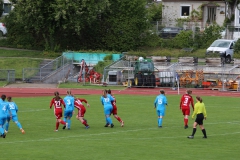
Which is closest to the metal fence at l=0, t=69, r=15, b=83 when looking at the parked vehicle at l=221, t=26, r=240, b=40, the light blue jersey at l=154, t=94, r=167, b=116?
the light blue jersey at l=154, t=94, r=167, b=116

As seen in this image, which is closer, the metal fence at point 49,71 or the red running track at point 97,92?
the red running track at point 97,92

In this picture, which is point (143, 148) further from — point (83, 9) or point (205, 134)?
point (83, 9)

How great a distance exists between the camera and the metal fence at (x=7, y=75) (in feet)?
168

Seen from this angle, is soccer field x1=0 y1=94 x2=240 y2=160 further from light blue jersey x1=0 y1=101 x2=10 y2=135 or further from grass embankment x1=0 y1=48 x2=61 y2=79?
grass embankment x1=0 y1=48 x2=61 y2=79

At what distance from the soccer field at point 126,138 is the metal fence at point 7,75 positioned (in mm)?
15353

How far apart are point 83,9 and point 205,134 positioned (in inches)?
1552

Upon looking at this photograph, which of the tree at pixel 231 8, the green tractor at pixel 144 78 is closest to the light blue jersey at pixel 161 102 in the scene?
the green tractor at pixel 144 78

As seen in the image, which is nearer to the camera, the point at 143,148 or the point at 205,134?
the point at 143,148

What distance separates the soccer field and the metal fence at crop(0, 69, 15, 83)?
1535 centimetres

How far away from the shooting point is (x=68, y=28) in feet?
208

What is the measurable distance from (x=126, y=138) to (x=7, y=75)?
2897 cm

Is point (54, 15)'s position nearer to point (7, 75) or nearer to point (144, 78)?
point (7, 75)

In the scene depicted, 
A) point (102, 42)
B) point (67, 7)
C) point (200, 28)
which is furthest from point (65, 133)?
point (200, 28)

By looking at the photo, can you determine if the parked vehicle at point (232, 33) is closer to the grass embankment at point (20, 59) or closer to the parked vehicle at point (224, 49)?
the parked vehicle at point (224, 49)
